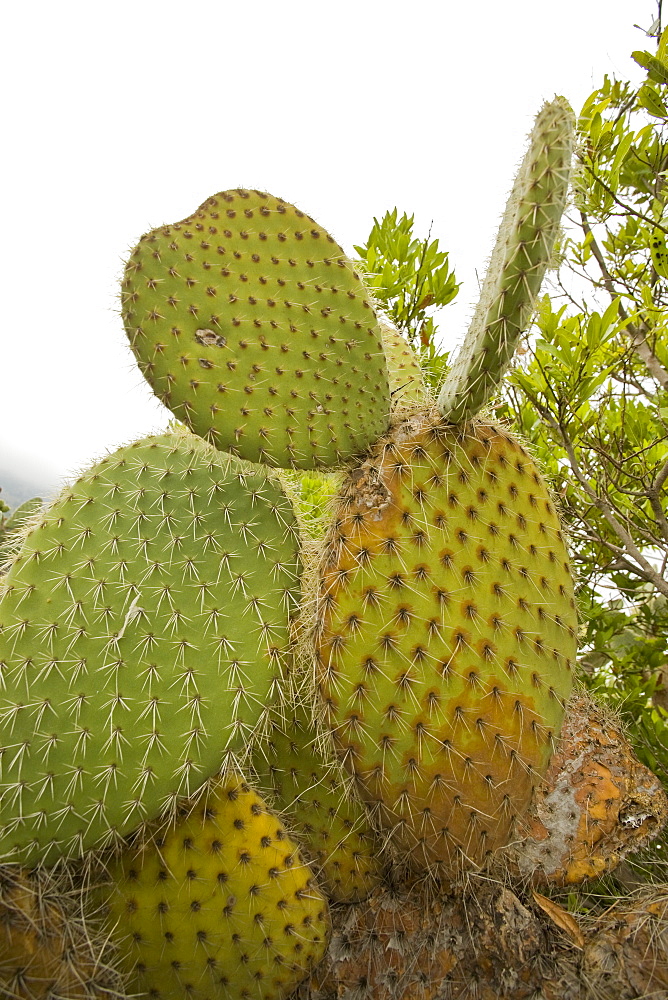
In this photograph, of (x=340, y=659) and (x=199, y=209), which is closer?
(x=340, y=659)

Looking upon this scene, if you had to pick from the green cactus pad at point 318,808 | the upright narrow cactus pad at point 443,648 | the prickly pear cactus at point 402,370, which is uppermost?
the prickly pear cactus at point 402,370

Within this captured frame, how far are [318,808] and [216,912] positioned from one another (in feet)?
0.73

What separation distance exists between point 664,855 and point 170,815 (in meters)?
1.03

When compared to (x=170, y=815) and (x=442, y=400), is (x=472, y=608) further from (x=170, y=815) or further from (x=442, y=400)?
(x=170, y=815)

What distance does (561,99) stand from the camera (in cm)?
81

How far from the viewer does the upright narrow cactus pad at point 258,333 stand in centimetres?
98

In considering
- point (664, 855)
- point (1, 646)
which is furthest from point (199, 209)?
point (664, 855)

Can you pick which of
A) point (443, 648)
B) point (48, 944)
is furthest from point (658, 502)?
point (48, 944)

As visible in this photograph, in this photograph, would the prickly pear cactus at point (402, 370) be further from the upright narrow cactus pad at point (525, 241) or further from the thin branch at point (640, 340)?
the thin branch at point (640, 340)

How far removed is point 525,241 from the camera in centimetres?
76

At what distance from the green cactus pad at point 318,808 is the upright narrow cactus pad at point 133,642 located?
0.50ft

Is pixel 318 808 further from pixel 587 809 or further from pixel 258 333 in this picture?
pixel 258 333

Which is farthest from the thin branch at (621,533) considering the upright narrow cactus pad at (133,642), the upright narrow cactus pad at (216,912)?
the upright narrow cactus pad at (216,912)

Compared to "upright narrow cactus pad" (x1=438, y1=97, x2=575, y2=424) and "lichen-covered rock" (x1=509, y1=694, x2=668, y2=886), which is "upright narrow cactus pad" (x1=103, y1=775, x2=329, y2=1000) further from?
"upright narrow cactus pad" (x1=438, y1=97, x2=575, y2=424)
